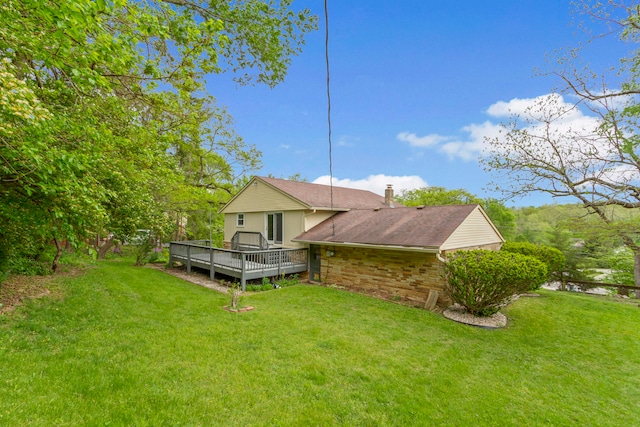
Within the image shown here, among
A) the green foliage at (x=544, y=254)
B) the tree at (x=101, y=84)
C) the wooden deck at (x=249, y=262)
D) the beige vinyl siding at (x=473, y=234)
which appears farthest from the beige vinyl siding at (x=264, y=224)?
the green foliage at (x=544, y=254)

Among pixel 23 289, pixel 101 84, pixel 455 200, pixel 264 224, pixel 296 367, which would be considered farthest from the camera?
pixel 455 200

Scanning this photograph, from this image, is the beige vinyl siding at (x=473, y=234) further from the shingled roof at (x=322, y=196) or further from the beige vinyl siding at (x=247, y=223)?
the beige vinyl siding at (x=247, y=223)

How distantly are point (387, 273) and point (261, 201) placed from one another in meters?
7.86

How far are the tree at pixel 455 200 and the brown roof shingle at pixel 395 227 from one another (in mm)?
19411

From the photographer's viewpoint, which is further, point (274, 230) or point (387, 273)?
point (274, 230)

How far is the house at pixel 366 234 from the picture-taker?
341 inches

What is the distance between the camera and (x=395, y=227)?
10156 millimetres

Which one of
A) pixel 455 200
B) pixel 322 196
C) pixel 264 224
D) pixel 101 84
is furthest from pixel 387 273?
pixel 455 200

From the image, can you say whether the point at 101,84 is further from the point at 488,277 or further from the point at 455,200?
the point at 455,200

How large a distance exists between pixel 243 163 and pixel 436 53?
14.9m

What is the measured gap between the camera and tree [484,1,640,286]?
821 centimetres

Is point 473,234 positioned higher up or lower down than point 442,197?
lower down

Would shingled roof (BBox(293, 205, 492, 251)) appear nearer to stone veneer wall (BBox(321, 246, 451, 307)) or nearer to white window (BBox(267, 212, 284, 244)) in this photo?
stone veneer wall (BBox(321, 246, 451, 307))

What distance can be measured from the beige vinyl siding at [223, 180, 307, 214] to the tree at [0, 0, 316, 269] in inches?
208
